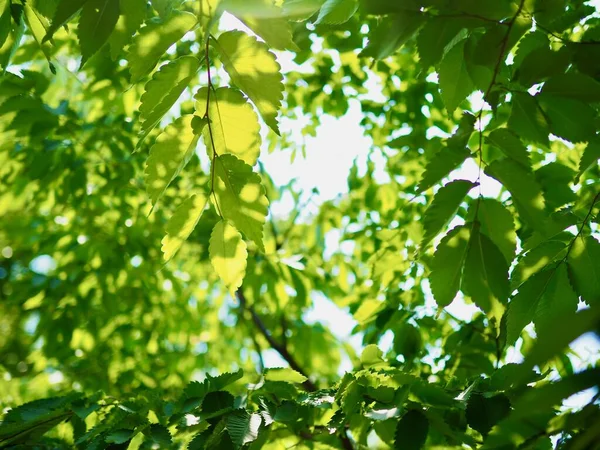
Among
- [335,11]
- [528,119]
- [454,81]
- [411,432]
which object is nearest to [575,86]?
[528,119]

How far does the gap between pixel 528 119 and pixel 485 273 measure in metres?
0.29

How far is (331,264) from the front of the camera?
397cm

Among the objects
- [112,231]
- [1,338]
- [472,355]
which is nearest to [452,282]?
[472,355]

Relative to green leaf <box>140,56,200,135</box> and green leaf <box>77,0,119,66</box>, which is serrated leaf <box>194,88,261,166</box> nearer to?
green leaf <box>140,56,200,135</box>

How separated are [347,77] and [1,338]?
472 centimetres

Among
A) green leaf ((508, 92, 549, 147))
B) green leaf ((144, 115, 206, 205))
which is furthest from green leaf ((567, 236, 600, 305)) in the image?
green leaf ((144, 115, 206, 205))

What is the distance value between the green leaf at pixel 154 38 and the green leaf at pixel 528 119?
23.5 inches

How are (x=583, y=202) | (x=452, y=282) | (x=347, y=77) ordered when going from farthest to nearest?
(x=347, y=77)
(x=583, y=202)
(x=452, y=282)

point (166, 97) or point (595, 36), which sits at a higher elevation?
point (166, 97)

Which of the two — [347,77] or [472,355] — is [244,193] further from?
[347,77]

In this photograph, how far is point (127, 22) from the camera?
986 millimetres

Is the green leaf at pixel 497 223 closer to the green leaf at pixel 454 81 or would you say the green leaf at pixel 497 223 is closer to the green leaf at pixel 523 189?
the green leaf at pixel 523 189

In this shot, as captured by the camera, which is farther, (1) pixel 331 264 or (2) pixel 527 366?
(1) pixel 331 264

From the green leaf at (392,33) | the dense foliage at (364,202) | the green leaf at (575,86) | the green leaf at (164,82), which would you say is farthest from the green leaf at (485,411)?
the green leaf at (164,82)
